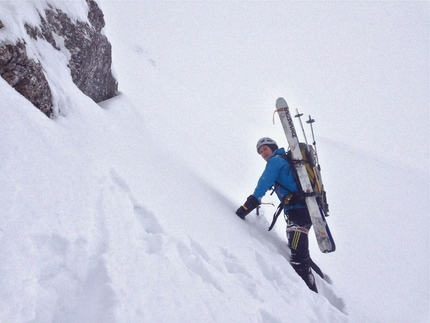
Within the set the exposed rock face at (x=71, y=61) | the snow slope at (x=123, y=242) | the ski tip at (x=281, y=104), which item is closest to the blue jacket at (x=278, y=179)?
the snow slope at (x=123, y=242)

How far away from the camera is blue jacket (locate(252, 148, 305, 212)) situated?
14.6 feet

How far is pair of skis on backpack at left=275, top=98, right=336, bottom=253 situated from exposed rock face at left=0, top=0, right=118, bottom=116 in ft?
12.0

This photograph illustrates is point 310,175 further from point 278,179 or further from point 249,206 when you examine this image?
point 249,206

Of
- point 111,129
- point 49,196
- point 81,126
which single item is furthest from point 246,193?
point 49,196

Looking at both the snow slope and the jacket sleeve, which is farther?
the jacket sleeve

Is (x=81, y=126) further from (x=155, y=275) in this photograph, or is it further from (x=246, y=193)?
(x=246, y=193)

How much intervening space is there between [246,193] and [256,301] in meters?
4.80

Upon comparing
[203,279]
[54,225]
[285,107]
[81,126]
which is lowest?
[54,225]

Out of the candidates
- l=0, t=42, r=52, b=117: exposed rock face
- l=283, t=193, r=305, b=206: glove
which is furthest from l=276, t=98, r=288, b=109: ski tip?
l=0, t=42, r=52, b=117: exposed rock face

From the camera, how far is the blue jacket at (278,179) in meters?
4.45

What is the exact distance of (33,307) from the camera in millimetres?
1480

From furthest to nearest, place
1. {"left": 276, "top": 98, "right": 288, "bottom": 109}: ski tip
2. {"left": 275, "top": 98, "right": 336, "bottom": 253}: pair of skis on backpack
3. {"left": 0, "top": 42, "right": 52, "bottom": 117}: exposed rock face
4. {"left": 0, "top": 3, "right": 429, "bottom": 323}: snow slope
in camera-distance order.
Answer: {"left": 276, "top": 98, "right": 288, "bottom": 109}: ski tip → {"left": 275, "top": 98, "right": 336, "bottom": 253}: pair of skis on backpack → {"left": 0, "top": 42, "right": 52, "bottom": 117}: exposed rock face → {"left": 0, "top": 3, "right": 429, "bottom": 323}: snow slope

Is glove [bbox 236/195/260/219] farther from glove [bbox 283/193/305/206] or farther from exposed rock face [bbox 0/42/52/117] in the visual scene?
exposed rock face [bbox 0/42/52/117]

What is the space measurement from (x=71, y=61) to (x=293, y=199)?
4.27 m
